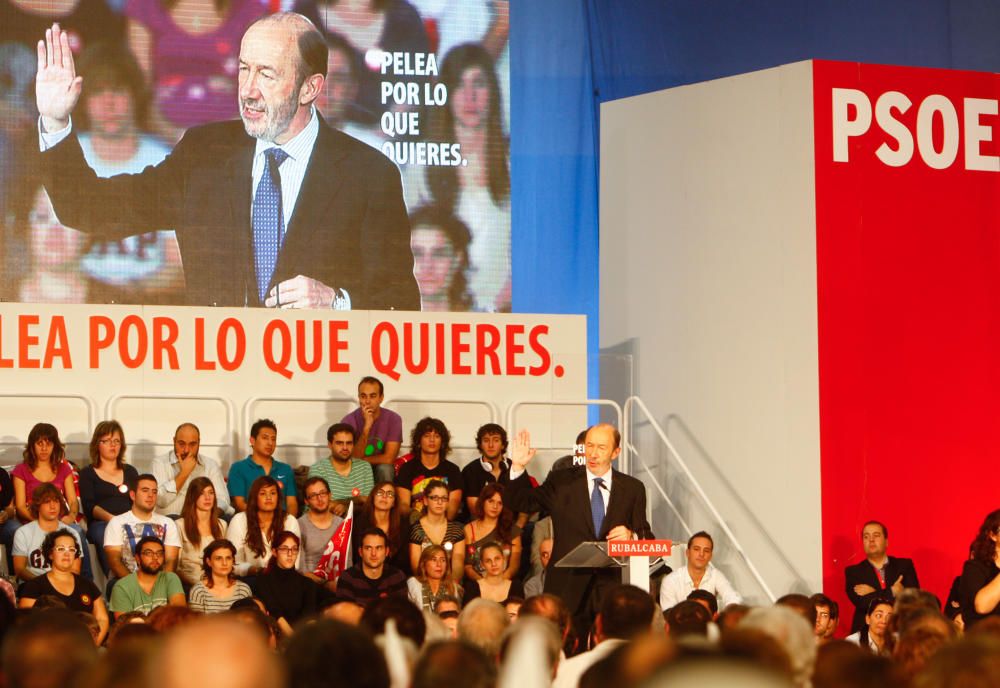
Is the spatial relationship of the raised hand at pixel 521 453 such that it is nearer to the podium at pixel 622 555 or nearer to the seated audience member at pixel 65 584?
the podium at pixel 622 555

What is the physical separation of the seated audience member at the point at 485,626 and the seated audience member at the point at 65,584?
12.3 feet

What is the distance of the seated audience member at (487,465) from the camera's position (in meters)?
8.91

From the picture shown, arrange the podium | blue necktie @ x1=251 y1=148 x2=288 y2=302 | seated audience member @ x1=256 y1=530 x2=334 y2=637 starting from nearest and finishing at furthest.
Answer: the podium < seated audience member @ x1=256 y1=530 x2=334 y2=637 < blue necktie @ x1=251 y1=148 x2=288 y2=302

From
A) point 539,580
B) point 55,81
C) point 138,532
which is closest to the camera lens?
point 138,532

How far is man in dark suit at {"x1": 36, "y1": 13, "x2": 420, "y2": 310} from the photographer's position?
10539mm

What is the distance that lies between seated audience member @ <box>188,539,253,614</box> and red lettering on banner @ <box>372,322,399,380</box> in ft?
8.13

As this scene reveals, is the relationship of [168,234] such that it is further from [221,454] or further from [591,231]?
[591,231]

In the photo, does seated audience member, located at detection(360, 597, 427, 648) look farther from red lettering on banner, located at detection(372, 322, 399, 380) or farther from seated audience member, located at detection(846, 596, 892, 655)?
red lettering on banner, located at detection(372, 322, 399, 380)

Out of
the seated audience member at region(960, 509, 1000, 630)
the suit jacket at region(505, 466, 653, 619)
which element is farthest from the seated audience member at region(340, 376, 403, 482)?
the seated audience member at region(960, 509, 1000, 630)

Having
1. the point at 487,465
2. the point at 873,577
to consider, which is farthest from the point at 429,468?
the point at 873,577

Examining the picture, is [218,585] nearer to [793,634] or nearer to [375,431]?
[375,431]

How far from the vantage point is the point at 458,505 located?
28.9 feet

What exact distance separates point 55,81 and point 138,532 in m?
3.88

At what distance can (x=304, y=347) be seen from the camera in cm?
979
